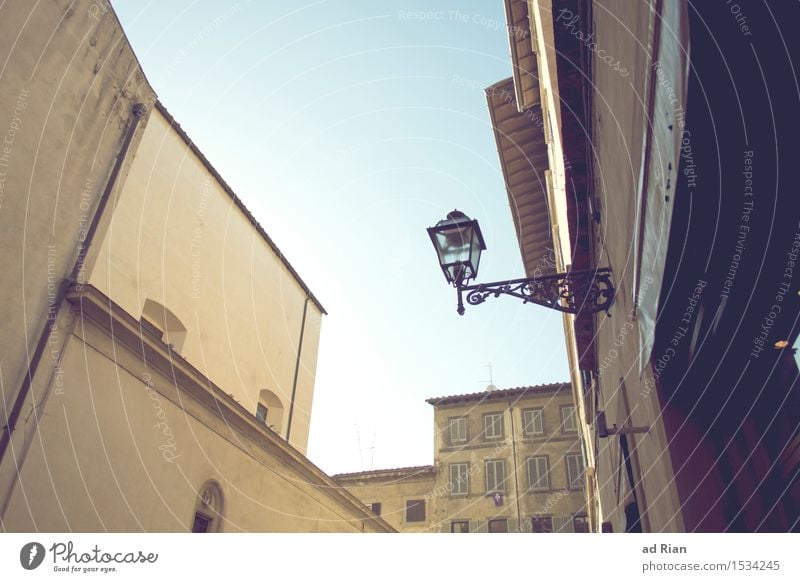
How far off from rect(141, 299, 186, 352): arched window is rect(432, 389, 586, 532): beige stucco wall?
23.7 m

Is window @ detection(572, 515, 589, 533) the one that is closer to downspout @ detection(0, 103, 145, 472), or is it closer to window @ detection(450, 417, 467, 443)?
window @ detection(450, 417, 467, 443)

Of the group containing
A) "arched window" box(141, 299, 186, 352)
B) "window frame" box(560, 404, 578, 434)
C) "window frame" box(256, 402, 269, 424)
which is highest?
"window frame" box(560, 404, 578, 434)

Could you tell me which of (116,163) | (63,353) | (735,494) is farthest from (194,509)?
(735,494)

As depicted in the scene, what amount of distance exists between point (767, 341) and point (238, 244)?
14118mm

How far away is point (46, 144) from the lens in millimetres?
7164

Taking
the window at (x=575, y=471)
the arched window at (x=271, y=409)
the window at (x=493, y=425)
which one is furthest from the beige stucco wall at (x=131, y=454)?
the window at (x=493, y=425)

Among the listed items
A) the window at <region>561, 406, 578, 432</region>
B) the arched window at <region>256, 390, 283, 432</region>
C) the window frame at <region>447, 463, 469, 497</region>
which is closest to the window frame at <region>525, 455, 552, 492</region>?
the window at <region>561, 406, 578, 432</region>

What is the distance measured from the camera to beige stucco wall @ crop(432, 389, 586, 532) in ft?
100

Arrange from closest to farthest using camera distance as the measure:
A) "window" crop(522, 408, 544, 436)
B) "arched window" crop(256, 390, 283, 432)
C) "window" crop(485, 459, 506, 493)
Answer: "arched window" crop(256, 390, 283, 432)
"window" crop(485, 459, 506, 493)
"window" crop(522, 408, 544, 436)

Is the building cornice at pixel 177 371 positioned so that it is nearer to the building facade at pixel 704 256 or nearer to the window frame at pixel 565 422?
the building facade at pixel 704 256

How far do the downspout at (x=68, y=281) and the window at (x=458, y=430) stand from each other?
28356mm

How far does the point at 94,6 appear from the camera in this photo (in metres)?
8.07

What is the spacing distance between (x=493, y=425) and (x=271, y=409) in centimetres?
2037

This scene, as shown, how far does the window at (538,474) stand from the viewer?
30.9 metres
